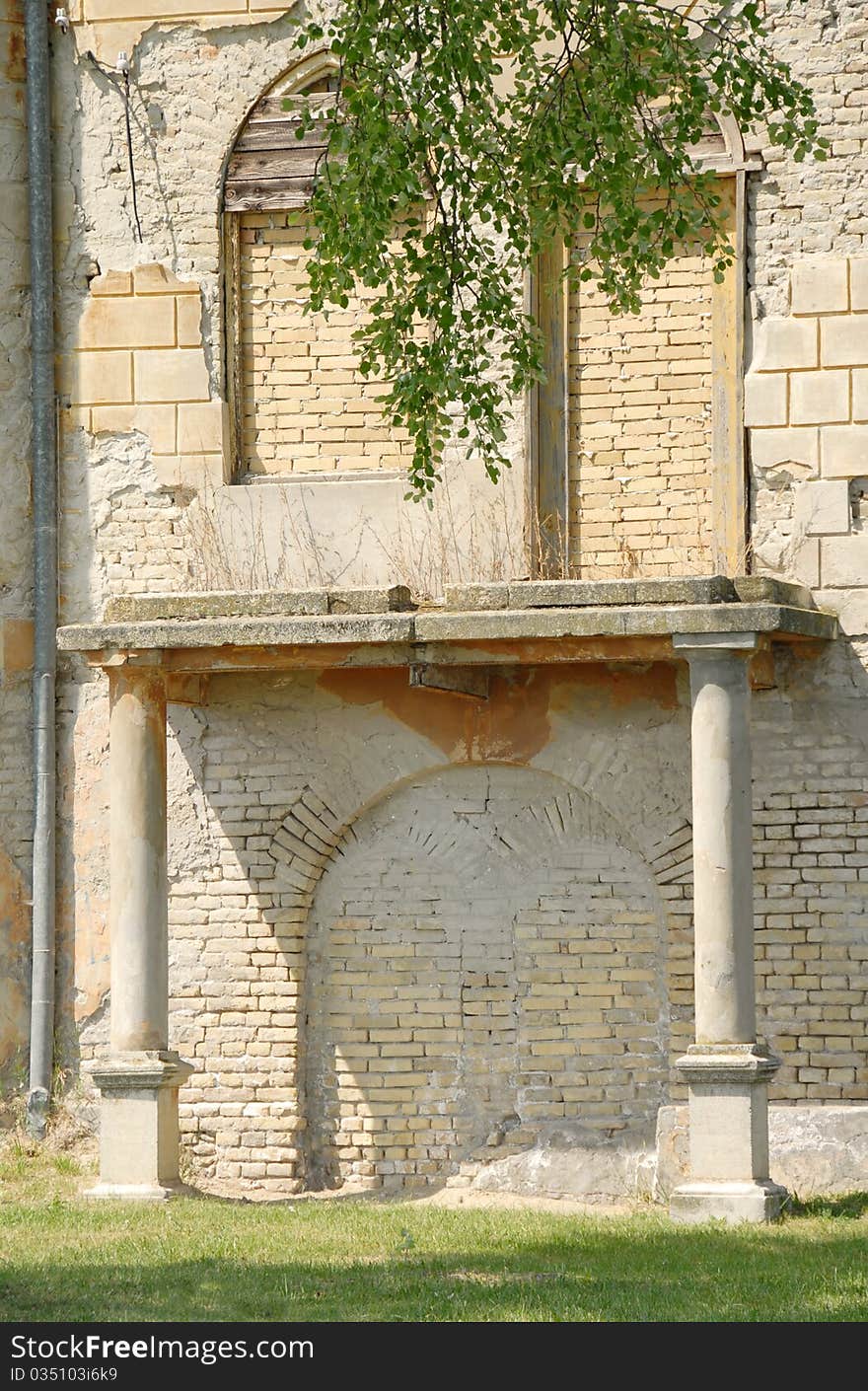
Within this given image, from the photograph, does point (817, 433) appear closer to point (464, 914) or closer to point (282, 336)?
point (282, 336)

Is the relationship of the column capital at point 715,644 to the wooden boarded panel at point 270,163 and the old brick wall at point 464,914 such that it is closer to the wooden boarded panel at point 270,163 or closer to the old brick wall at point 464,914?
the old brick wall at point 464,914

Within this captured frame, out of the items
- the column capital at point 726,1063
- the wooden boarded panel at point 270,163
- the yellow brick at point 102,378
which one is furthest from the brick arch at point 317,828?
the wooden boarded panel at point 270,163

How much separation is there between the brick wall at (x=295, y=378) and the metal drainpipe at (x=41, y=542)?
1124mm

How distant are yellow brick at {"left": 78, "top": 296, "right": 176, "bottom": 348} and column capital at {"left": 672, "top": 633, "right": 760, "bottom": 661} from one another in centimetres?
373

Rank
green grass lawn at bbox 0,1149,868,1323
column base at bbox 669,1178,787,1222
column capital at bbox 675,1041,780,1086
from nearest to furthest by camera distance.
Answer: green grass lawn at bbox 0,1149,868,1323 → column base at bbox 669,1178,787,1222 → column capital at bbox 675,1041,780,1086

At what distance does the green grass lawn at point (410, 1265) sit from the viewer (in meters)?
6.86

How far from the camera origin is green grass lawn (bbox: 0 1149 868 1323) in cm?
686

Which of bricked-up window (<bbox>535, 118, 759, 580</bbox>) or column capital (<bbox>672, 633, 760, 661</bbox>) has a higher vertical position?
bricked-up window (<bbox>535, 118, 759, 580</bbox>)

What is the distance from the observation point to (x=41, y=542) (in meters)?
11.2

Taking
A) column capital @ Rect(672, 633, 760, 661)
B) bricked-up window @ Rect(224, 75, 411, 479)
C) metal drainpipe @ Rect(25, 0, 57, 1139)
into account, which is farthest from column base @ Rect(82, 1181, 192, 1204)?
bricked-up window @ Rect(224, 75, 411, 479)

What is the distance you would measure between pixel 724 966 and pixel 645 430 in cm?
312

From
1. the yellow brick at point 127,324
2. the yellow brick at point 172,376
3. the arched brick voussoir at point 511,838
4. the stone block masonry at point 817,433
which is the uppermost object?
the yellow brick at point 127,324

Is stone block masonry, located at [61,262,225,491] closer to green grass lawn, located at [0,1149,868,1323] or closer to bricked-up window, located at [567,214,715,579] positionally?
bricked-up window, located at [567,214,715,579]

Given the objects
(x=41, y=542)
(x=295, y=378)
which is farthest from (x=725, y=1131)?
(x=41, y=542)
